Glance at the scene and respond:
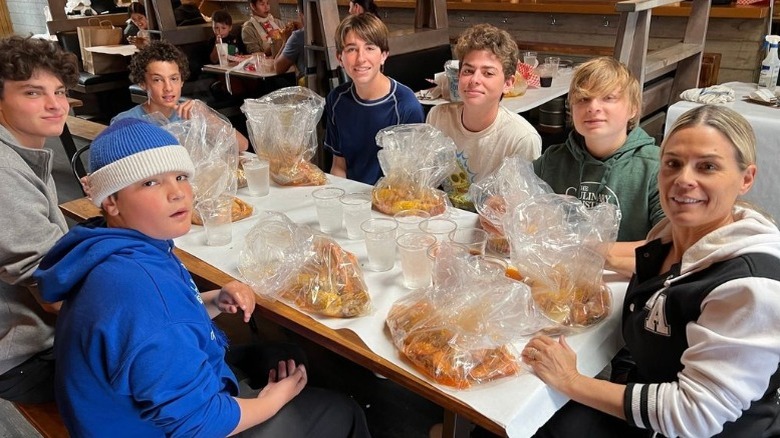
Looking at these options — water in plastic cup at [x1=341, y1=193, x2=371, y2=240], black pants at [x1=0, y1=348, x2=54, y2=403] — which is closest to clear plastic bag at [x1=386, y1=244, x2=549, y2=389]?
water in plastic cup at [x1=341, y1=193, x2=371, y2=240]

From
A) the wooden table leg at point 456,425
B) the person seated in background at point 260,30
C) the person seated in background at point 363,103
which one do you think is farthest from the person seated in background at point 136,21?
the wooden table leg at point 456,425

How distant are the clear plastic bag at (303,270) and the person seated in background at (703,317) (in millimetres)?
416

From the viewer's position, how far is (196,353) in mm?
1015

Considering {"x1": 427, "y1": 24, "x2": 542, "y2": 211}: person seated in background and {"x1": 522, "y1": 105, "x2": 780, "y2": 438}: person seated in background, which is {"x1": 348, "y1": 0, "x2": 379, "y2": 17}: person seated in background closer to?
{"x1": 427, "y1": 24, "x2": 542, "y2": 211}: person seated in background

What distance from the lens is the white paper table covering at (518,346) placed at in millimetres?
960

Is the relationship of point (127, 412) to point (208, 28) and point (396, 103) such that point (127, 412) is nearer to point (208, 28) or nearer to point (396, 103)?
point (396, 103)

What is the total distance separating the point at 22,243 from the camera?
1.32 m

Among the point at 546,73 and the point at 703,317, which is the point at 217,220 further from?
the point at 546,73

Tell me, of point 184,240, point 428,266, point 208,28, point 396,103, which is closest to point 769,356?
point 428,266

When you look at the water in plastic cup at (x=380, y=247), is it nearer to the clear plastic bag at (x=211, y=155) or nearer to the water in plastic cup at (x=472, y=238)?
the water in plastic cup at (x=472, y=238)

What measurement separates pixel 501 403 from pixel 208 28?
5094 mm

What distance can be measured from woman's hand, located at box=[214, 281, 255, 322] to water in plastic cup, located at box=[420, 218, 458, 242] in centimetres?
45

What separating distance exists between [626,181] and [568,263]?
596 mm

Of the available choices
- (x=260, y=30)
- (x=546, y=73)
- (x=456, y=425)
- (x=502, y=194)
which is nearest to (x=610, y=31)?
(x=546, y=73)
